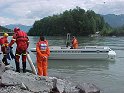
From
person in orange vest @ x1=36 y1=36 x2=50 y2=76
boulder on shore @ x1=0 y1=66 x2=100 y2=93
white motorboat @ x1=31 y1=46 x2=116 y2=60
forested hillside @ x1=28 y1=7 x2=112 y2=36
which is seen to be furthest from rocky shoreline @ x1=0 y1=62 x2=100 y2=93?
forested hillside @ x1=28 y1=7 x2=112 y2=36

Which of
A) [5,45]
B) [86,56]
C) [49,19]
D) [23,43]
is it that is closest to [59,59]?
[86,56]

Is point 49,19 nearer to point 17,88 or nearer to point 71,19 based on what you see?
point 71,19

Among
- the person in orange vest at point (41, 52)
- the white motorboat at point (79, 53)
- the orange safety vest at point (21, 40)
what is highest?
the orange safety vest at point (21, 40)

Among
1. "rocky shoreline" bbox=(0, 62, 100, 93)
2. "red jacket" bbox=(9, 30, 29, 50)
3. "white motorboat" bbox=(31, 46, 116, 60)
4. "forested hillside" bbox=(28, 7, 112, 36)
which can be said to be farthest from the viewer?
"forested hillside" bbox=(28, 7, 112, 36)

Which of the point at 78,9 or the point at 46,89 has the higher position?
the point at 78,9

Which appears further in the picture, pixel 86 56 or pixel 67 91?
pixel 86 56

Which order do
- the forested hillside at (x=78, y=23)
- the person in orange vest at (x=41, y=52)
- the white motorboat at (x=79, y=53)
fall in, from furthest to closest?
1. the forested hillside at (x=78, y=23)
2. the white motorboat at (x=79, y=53)
3. the person in orange vest at (x=41, y=52)

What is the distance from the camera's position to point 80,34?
112m

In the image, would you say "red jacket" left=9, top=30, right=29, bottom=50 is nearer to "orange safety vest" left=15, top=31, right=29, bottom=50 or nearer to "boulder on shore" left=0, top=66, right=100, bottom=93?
"orange safety vest" left=15, top=31, right=29, bottom=50

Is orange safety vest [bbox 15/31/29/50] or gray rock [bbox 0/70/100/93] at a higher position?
orange safety vest [bbox 15/31/29/50]

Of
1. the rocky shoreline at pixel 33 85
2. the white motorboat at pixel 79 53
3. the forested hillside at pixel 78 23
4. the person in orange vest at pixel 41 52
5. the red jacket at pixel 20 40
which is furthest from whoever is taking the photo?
the forested hillside at pixel 78 23

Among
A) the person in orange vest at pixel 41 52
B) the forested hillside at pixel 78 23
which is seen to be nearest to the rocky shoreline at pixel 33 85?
the person in orange vest at pixel 41 52

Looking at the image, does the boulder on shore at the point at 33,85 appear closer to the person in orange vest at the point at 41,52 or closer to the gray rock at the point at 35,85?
the gray rock at the point at 35,85

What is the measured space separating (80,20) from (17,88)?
10304 centimetres
